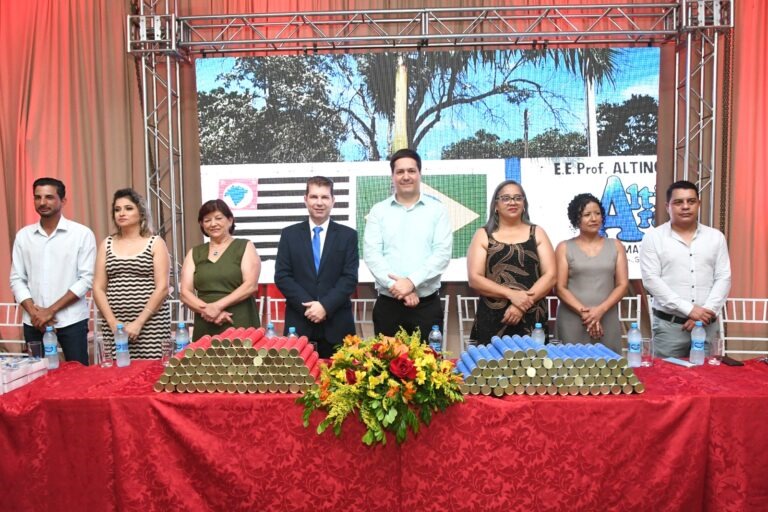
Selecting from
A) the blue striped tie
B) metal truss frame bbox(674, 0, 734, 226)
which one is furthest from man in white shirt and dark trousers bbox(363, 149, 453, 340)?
metal truss frame bbox(674, 0, 734, 226)

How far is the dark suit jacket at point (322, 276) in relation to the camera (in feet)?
10.1

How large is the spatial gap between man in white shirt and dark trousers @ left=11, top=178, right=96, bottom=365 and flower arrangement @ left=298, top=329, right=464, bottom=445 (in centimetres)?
213

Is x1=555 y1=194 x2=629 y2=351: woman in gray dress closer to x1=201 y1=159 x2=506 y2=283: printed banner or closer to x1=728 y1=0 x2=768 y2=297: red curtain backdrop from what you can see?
x1=201 y1=159 x2=506 y2=283: printed banner

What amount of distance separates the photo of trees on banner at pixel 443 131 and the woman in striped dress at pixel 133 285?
2004 millimetres

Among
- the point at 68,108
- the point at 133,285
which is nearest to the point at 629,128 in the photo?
the point at 133,285

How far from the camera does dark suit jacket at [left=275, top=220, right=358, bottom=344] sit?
307 centimetres

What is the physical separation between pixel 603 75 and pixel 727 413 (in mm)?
3644

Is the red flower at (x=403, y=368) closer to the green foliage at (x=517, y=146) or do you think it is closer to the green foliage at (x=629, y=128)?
the green foliage at (x=517, y=146)

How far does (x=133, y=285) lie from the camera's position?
3.12m

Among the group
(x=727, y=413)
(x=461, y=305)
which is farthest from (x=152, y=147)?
(x=727, y=413)

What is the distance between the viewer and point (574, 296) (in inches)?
127

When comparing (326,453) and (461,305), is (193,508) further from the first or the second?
(461,305)

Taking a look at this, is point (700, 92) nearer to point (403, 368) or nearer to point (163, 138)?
point (403, 368)

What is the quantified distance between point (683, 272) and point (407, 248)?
1.53 m
